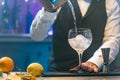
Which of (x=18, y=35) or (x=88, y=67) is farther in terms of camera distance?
(x=18, y=35)

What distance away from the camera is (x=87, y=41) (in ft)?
4.21

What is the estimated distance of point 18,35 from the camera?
284 cm

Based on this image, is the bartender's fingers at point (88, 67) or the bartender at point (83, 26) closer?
the bartender's fingers at point (88, 67)

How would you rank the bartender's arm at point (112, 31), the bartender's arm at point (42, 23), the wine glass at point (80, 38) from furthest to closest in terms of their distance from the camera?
1. the bartender's arm at point (112, 31)
2. the bartender's arm at point (42, 23)
3. the wine glass at point (80, 38)

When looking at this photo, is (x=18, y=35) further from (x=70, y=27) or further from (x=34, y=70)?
(x=34, y=70)

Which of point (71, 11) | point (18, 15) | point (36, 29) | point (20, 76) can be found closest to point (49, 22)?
point (36, 29)

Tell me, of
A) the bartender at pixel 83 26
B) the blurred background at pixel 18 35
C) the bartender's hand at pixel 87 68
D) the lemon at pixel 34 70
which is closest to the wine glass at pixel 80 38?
the bartender's hand at pixel 87 68

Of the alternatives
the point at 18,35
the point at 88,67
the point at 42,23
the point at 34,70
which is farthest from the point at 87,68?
the point at 18,35

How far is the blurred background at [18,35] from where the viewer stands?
9.29 feet

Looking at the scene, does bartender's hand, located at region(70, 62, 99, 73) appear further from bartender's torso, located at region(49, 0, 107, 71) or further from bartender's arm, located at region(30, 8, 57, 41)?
bartender's torso, located at region(49, 0, 107, 71)

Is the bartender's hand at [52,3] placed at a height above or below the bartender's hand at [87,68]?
above

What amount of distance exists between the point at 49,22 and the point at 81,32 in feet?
1.12

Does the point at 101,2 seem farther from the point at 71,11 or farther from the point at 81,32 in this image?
the point at 81,32

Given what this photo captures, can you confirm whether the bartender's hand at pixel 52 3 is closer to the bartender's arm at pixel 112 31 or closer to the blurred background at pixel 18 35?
the bartender's arm at pixel 112 31
